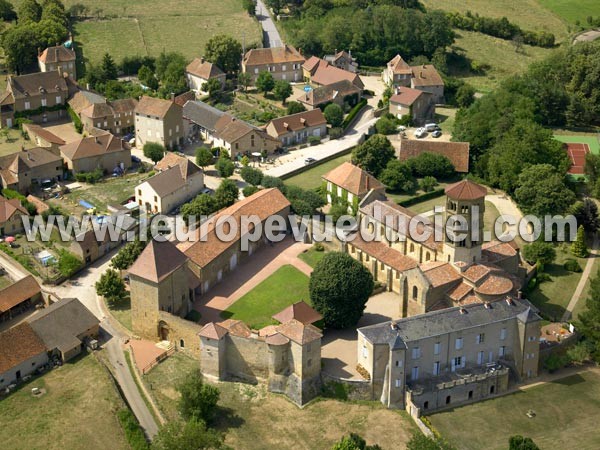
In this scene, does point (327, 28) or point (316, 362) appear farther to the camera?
point (327, 28)

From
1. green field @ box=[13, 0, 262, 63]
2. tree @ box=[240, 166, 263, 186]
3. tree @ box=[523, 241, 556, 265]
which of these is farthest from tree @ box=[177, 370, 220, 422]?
green field @ box=[13, 0, 262, 63]

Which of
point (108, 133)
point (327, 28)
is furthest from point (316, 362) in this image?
point (327, 28)

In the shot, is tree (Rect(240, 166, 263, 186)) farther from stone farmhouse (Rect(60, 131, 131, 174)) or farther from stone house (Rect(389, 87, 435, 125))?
stone house (Rect(389, 87, 435, 125))

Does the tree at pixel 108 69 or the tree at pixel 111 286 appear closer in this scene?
the tree at pixel 111 286

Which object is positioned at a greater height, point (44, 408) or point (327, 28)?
point (327, 28)

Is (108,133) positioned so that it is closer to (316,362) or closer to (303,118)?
(303,118)

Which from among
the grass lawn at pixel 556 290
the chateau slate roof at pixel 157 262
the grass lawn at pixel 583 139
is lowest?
the grass lawn at pixel 556 290

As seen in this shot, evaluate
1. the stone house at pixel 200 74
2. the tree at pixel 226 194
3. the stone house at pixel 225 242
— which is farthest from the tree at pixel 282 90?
the stone house at pixel 225 242

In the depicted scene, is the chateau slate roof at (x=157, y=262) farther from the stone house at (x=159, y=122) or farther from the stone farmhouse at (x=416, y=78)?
the stone farmhouse at (x=416, y=78)
